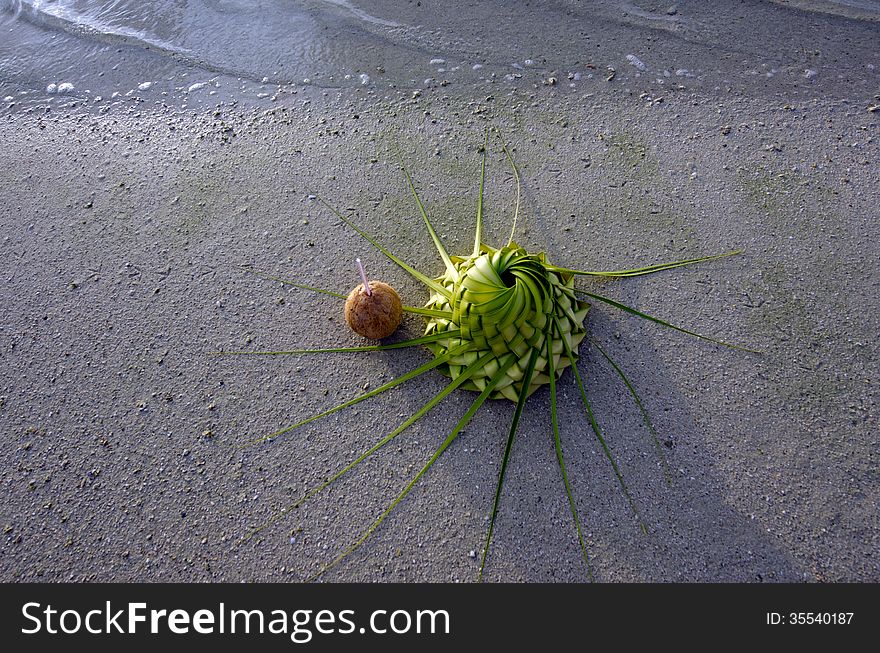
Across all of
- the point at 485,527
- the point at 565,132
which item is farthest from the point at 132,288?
the point at 565,132

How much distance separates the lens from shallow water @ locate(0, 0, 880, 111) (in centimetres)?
262

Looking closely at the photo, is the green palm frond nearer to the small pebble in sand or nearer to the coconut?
the coconut

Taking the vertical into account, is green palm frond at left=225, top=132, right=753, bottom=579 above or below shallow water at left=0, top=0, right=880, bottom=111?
below

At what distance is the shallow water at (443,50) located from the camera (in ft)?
8.59

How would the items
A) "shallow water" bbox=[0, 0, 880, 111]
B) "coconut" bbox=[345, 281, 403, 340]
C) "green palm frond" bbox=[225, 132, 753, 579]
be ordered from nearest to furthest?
Result: "green palm frond" bbox=[225, 132, 753, 579] → "coconut" bbox=[345, 281, 403, 340] → "shallow water" bbox=[0, 0, 880, 111]

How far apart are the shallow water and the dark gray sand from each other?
0.18 ft

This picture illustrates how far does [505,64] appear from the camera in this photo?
2.72 meters

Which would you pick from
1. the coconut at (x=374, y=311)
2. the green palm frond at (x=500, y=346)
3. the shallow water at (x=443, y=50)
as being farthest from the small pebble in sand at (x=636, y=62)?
the coconut at (x=374, y=311)

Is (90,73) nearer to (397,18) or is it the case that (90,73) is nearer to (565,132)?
(397,18)

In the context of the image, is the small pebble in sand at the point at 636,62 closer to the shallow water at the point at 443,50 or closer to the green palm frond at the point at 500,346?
the shallow water at the point at 443,50

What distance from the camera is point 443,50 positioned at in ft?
9.24

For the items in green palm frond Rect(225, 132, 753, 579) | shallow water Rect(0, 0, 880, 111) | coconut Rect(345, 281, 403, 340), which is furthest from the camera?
shallow water Rect(0, 0, 880, 111)

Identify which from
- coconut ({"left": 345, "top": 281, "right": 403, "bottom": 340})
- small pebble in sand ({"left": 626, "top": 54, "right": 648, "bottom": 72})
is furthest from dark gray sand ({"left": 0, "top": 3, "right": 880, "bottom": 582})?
coconut ({"left": 345, "top": 281, "right": 403, "bottom": 340})

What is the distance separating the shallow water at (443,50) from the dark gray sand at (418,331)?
56 millimetres
